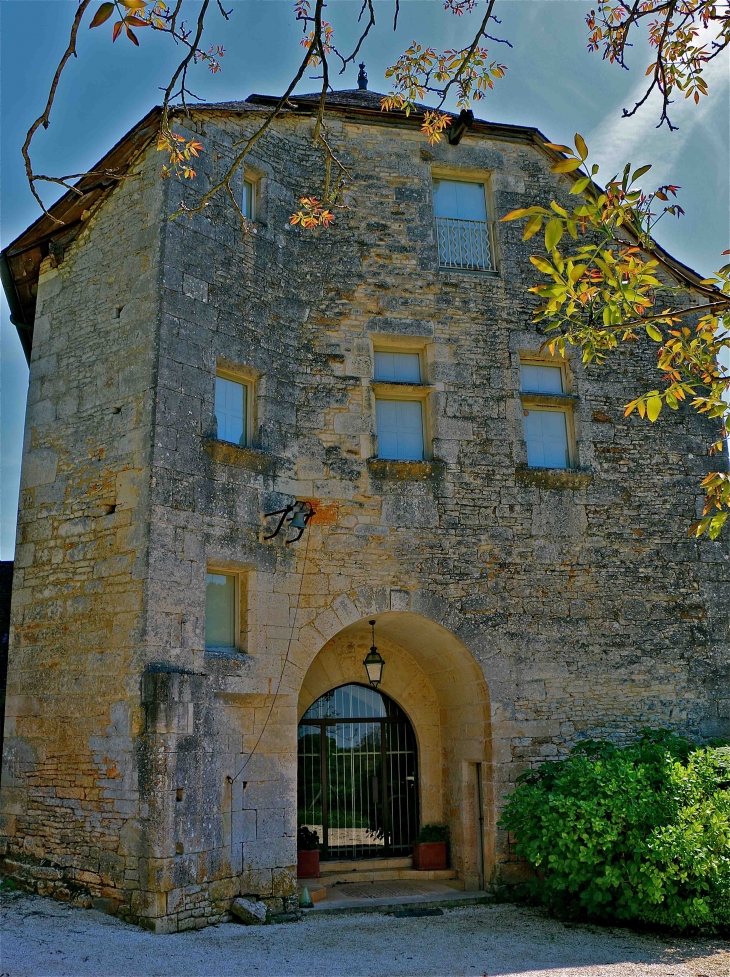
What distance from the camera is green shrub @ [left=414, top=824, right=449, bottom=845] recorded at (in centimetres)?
912

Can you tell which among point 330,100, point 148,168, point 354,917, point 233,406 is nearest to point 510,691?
point 354,917

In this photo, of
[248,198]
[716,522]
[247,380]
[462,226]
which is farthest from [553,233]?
[462,226]

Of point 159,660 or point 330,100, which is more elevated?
point 330,100

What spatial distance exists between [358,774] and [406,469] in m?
3.21

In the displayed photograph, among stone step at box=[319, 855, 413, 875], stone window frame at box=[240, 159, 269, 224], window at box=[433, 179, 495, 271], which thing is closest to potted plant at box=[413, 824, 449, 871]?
stone step at box=[319, 855, 413, 875]

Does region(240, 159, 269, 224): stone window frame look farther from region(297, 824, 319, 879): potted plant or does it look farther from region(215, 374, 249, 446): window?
region(297, 824, 319, 879): potted plant

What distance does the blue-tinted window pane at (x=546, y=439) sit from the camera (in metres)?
9.36

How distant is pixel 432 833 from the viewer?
9.16 meters

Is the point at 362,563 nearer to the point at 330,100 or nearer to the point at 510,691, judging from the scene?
the point at 510,691

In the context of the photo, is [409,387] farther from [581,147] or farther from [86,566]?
[581,147]

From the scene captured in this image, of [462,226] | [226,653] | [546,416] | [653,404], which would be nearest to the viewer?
[653,404]

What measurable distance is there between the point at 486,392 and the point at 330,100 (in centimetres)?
360

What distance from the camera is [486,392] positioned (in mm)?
9219

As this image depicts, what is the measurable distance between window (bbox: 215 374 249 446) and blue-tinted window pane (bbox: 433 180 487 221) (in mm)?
3092
